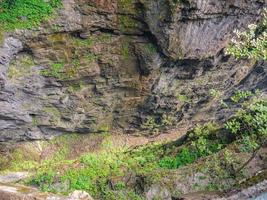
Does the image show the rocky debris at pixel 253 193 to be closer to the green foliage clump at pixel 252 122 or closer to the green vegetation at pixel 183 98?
the green foliage clump at pixel 252 122

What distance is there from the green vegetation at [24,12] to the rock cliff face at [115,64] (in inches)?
7.9

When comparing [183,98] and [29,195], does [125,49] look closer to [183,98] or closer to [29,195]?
[183,98]

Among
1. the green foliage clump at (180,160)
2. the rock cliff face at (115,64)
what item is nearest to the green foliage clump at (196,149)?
the green foliage clump at (180,160)

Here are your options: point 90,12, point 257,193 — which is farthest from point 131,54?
point 257,193

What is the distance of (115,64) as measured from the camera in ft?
40.9

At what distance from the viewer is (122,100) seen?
45.9 feet

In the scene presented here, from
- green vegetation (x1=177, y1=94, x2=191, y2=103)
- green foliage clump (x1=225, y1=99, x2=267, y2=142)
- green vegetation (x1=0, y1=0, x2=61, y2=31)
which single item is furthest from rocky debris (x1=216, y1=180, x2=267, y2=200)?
green vegetation (x1=177, y1=94, x2=191, y2=103)

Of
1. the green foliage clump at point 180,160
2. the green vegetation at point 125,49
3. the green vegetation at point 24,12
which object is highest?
the green vegetation at point 24,12

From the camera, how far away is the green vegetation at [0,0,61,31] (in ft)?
33.3

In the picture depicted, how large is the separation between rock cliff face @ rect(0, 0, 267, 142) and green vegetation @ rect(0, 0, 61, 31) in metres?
0.20

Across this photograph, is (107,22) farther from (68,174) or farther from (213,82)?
(213,82)

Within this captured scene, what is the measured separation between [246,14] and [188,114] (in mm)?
5472

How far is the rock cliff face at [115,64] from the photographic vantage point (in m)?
10.9

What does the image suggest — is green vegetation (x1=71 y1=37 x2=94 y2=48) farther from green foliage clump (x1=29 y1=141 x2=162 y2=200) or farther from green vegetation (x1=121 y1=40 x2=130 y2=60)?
green foliage clump (x1=29 y1=141 x2=162 y2=200)
